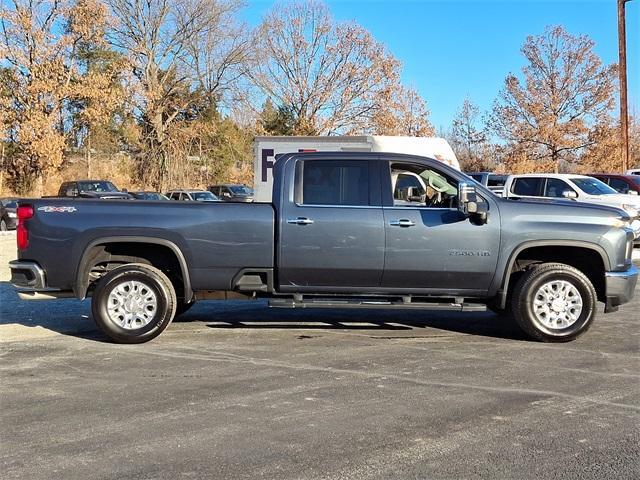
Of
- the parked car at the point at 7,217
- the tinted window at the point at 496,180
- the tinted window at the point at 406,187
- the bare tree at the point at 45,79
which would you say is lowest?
the tinted window at the point at 406,187

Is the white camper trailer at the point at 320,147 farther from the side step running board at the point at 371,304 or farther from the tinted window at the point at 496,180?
the side step running board at the point at 371,304

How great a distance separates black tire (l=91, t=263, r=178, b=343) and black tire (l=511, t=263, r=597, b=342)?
11.9 feet

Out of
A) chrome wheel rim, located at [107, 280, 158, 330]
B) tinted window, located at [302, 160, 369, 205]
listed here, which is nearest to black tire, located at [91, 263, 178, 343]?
chrome wheel rim, located at [107, 280, 158, 330]

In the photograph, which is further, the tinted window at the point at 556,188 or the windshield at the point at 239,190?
the windshield at the point at 239,190

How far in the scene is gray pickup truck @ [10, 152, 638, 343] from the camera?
659 centimetres

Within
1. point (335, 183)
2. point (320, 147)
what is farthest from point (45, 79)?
point (335, 183)

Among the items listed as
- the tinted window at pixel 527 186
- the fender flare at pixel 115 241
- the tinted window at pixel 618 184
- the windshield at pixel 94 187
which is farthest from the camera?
the windshield at pixel 94 187

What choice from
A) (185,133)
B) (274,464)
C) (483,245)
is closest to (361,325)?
(483,245)

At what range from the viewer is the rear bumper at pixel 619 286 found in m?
6.61

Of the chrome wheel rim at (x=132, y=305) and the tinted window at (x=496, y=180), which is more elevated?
the tinted window at (x=496, y=180)

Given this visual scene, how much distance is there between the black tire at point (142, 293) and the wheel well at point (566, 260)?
3632mm

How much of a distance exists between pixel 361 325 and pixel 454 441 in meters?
3.53

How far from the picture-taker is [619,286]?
21.7 ft

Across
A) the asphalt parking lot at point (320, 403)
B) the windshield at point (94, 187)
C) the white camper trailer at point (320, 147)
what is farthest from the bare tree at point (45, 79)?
the asphalt parking lot at point (320, 403)
